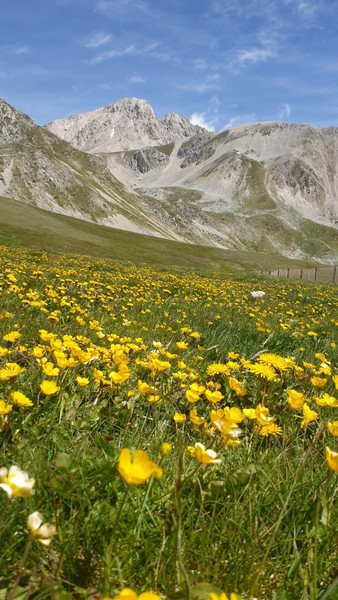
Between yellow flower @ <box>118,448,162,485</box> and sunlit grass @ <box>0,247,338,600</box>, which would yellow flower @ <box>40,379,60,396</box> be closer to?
sunlit grass @ <box>0,247,338,600</box>

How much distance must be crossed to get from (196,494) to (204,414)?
159 cm

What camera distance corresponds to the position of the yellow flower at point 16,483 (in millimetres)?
1183

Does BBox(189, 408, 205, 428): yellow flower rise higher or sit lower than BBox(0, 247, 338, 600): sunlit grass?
higher

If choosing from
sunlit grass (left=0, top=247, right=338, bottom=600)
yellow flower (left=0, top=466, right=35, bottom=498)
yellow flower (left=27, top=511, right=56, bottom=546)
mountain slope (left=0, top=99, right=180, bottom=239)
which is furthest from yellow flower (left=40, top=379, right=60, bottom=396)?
mountain slope (left=0, top=99, right=180, bottom=239)

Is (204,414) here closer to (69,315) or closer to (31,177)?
(69,315)

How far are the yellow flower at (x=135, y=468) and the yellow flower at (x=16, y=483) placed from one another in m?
0.28

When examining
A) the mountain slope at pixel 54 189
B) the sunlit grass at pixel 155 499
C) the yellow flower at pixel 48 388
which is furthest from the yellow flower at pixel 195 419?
the mountain slope at pixel 54 189

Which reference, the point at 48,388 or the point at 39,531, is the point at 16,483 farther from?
the point at 48,388

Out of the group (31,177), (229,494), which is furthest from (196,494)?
(31,177)

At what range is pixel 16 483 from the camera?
1.24m

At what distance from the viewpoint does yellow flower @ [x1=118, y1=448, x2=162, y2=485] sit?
1.19m

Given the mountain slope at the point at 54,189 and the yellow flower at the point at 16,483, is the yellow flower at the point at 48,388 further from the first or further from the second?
the mountain slope at the point at 54,189

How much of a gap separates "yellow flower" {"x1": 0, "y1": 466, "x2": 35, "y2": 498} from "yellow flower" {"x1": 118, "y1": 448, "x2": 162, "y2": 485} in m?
0.28

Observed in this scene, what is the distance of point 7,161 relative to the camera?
184750 millimetres
